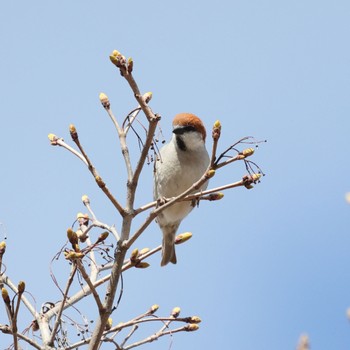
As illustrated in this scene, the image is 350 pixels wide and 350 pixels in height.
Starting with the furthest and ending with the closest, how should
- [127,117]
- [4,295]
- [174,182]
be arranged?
1. [174,182]
2. [127,117]
3. [4,295]

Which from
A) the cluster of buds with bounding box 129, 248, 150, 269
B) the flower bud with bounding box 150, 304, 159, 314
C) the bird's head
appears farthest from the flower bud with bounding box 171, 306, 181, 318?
the bird's head

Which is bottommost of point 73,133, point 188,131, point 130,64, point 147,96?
point 73,133

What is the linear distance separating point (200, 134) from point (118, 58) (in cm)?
315

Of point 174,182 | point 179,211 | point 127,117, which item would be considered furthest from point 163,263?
point 127,117

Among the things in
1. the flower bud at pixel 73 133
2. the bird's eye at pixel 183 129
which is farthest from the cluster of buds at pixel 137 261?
the bird's eye at pixel 183 129

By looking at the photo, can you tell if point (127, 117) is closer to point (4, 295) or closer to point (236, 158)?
point (236, 158)

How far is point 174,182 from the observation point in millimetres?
6117

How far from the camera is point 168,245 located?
21.7 feet

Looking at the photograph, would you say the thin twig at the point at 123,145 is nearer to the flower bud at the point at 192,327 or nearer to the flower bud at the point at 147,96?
the flower bud at the point at 147,96

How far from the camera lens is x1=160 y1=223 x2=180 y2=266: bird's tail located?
22.0 feet

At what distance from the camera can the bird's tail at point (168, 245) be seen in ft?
22.0

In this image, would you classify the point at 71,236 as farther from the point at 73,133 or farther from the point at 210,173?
the point at 210,173

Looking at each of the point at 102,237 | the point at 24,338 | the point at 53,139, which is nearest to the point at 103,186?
the point at 102,237

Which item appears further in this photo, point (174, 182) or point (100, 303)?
point (174, 182)
